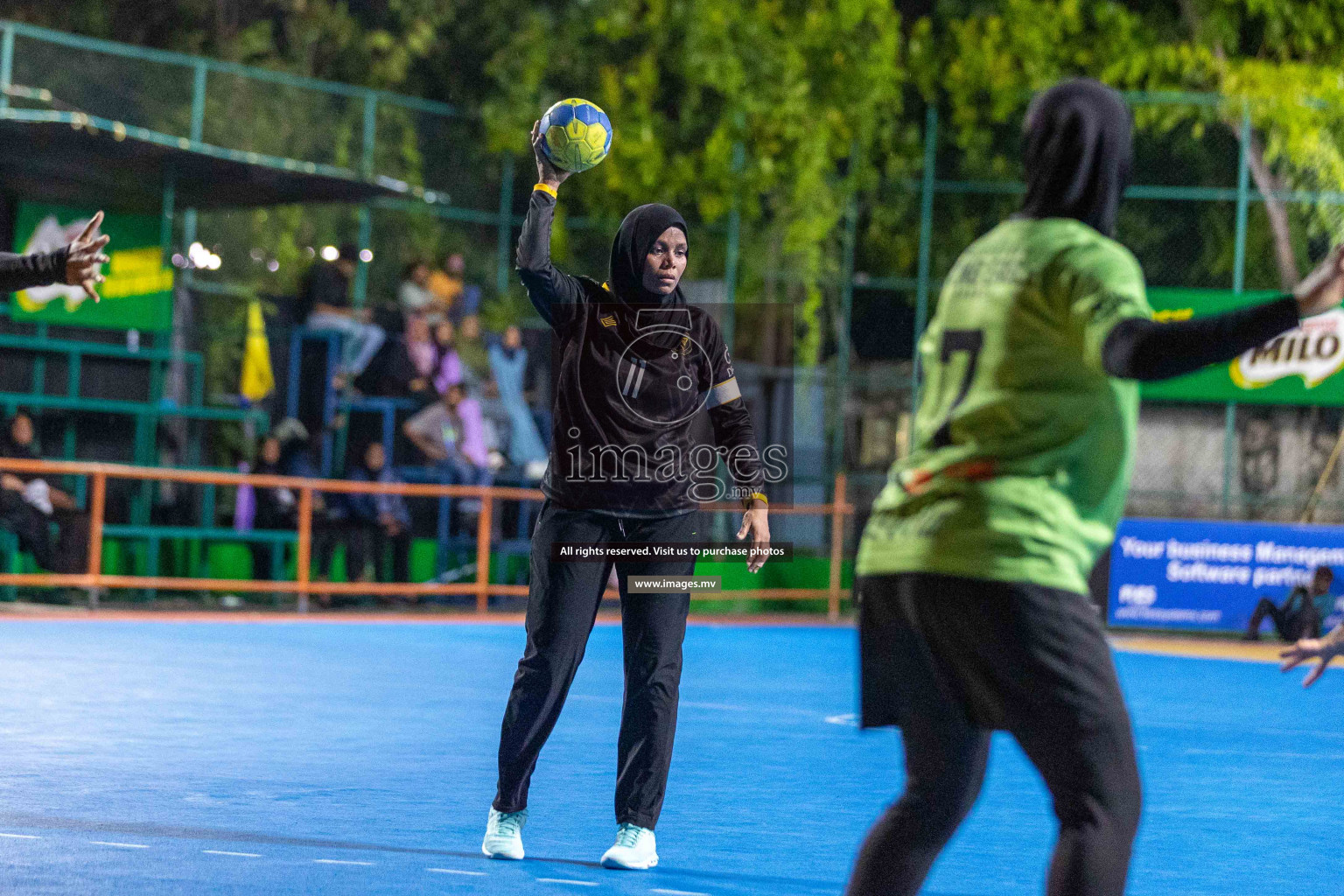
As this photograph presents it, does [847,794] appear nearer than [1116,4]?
Yes

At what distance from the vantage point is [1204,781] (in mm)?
8023

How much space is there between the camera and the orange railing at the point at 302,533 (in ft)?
49.9

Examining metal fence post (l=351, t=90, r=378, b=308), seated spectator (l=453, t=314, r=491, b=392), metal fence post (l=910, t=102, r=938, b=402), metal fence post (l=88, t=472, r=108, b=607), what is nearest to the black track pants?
metal fence post (l=88, t=472, r=108, b=607)

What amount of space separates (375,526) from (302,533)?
1.24 meters

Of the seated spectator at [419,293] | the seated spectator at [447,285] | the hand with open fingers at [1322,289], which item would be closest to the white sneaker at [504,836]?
the hand with open fingers at [1322,289]

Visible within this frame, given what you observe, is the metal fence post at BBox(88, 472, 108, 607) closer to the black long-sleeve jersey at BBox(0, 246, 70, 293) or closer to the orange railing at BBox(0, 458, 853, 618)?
the orange railing at BBox(0, 458, 853, 618)

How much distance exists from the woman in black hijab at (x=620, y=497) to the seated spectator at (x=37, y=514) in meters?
10.7

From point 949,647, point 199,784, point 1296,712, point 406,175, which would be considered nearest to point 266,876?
point 199,784

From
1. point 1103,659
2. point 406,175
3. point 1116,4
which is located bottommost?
point 1103,659

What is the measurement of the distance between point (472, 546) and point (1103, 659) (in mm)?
16695

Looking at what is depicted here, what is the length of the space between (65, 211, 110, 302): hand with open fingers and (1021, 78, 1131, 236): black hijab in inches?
115

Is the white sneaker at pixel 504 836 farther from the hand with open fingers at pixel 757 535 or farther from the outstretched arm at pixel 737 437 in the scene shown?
the outstretched arm at pixel 737 437

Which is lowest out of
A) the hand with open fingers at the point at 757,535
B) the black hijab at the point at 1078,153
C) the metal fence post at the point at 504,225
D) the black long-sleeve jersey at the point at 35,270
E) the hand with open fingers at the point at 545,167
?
the hand with open fingers at the point at 757,535

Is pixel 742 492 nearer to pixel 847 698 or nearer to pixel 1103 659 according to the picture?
pixel 1103 659
